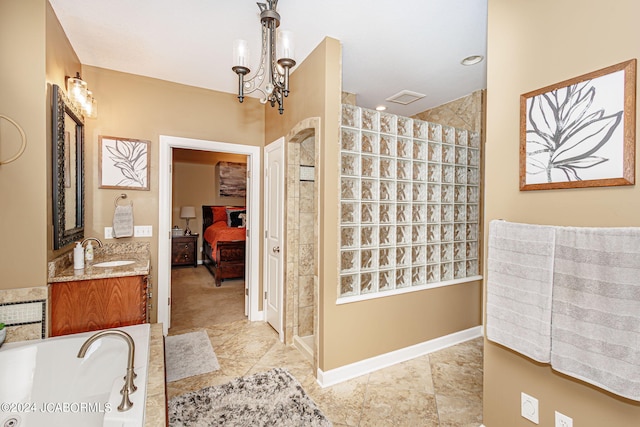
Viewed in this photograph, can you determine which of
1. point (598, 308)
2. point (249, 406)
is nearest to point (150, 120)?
point (249, 406)

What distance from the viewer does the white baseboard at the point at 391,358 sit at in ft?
7.57

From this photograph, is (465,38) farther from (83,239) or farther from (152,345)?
(83,239)

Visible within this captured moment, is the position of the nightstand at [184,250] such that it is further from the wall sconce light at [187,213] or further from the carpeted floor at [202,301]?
the carpeted floor at [202,301]

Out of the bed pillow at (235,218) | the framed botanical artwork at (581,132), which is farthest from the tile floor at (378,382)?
the bed pillow at (235,218)

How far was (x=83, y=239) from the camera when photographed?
276 cm

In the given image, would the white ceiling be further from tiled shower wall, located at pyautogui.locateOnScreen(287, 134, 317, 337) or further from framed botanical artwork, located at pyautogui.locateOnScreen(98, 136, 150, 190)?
→ tiled shower wall, located at pyautogui.locateOnScreen(287, 134, 317, 337)

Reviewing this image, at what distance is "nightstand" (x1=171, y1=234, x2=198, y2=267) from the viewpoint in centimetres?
637

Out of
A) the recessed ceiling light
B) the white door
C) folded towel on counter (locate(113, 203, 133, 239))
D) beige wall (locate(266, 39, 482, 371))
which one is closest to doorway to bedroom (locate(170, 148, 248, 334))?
the white door

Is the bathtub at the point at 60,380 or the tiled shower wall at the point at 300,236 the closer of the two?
the bathtub at the point at 60,380

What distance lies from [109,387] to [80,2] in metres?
2.49

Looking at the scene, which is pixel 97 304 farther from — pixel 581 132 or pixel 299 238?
pixel 581 132

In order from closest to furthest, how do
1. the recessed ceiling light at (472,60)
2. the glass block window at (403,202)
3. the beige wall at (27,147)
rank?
the beige wall at (27,147) → the glass block window at (403,202) → the recessed ceiling light at (472,60)

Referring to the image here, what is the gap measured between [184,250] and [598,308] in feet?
22.0

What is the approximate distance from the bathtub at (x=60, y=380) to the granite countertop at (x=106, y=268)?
0.46 metres
